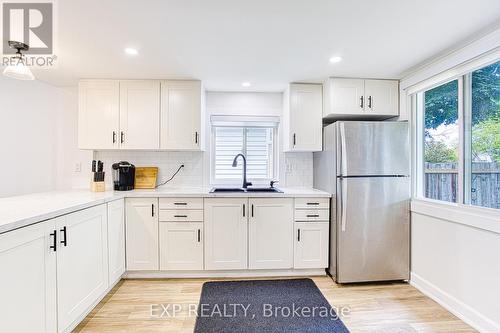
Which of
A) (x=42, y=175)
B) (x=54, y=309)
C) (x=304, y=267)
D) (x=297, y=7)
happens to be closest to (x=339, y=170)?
(x=304, y=267)

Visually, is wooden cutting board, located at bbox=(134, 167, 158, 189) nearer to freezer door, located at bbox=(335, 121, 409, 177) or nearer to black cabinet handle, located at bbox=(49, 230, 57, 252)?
black cabinet handle, located at bbox=(49, 230, 57, 252)

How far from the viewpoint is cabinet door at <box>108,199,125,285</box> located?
7.54ft

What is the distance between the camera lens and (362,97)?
2779mm

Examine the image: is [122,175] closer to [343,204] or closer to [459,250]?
[343,204]

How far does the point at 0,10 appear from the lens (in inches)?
61.9

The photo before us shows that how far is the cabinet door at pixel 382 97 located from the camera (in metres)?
2.79

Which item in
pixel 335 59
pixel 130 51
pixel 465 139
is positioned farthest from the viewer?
pixel 335 59

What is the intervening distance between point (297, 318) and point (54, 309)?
5.64 feet

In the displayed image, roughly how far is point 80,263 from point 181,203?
1.02m

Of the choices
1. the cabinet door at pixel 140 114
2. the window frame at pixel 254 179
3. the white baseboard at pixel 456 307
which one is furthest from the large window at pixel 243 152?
the white baseboard at pixel 456 307

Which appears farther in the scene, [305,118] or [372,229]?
[305,118]

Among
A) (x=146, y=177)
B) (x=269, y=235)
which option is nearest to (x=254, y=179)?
(x=269, y=235)

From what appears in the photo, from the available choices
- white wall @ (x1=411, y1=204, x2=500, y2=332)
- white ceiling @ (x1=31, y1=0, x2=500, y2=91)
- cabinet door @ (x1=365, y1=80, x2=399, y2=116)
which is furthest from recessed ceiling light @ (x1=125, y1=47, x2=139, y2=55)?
white wall @ (x1=411, y1=204, x2=500, y2=332)

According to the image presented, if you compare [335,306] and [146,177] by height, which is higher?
[146,177]
